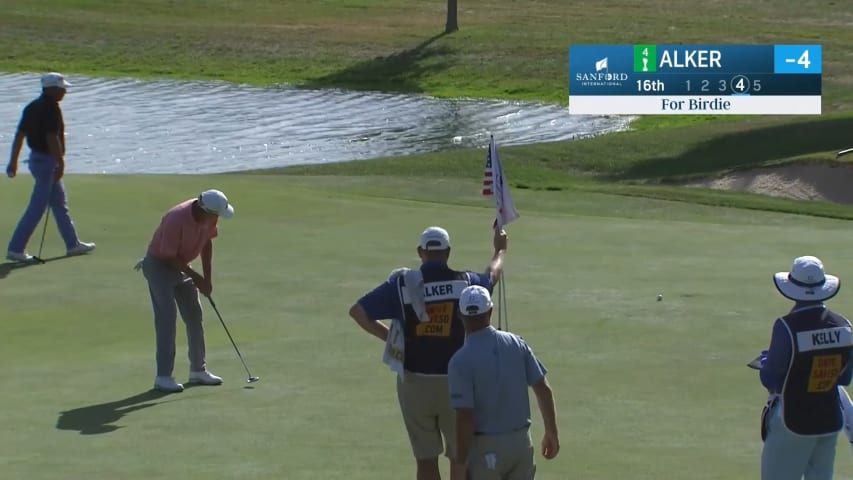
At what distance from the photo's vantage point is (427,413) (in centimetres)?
885

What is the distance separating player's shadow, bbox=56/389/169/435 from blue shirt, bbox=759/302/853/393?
5.00 meters

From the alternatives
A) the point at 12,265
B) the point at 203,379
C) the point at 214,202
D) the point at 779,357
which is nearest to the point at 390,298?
the point at 779,357

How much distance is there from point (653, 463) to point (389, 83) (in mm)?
48259

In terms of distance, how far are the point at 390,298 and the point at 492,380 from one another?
4.09ft

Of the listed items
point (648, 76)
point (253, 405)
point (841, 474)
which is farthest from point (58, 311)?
Result: point (648, 76)

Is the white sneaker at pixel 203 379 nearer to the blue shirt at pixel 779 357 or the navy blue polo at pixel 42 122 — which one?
the navy blue polo at pixel 42 122

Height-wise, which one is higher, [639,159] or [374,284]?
[374,284]

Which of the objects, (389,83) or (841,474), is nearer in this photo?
(841,474)

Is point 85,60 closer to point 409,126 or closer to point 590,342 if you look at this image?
point 409,126

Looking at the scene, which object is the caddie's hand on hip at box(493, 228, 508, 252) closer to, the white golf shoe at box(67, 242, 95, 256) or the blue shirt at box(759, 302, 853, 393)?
the blue shirt at box(759, 302, 853, 393)

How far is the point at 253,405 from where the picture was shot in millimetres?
11570

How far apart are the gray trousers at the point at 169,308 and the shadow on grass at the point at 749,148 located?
19905 millimetres

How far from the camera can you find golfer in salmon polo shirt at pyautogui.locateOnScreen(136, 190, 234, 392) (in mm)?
11898

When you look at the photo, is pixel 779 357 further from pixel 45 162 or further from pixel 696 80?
pixel 696 80
